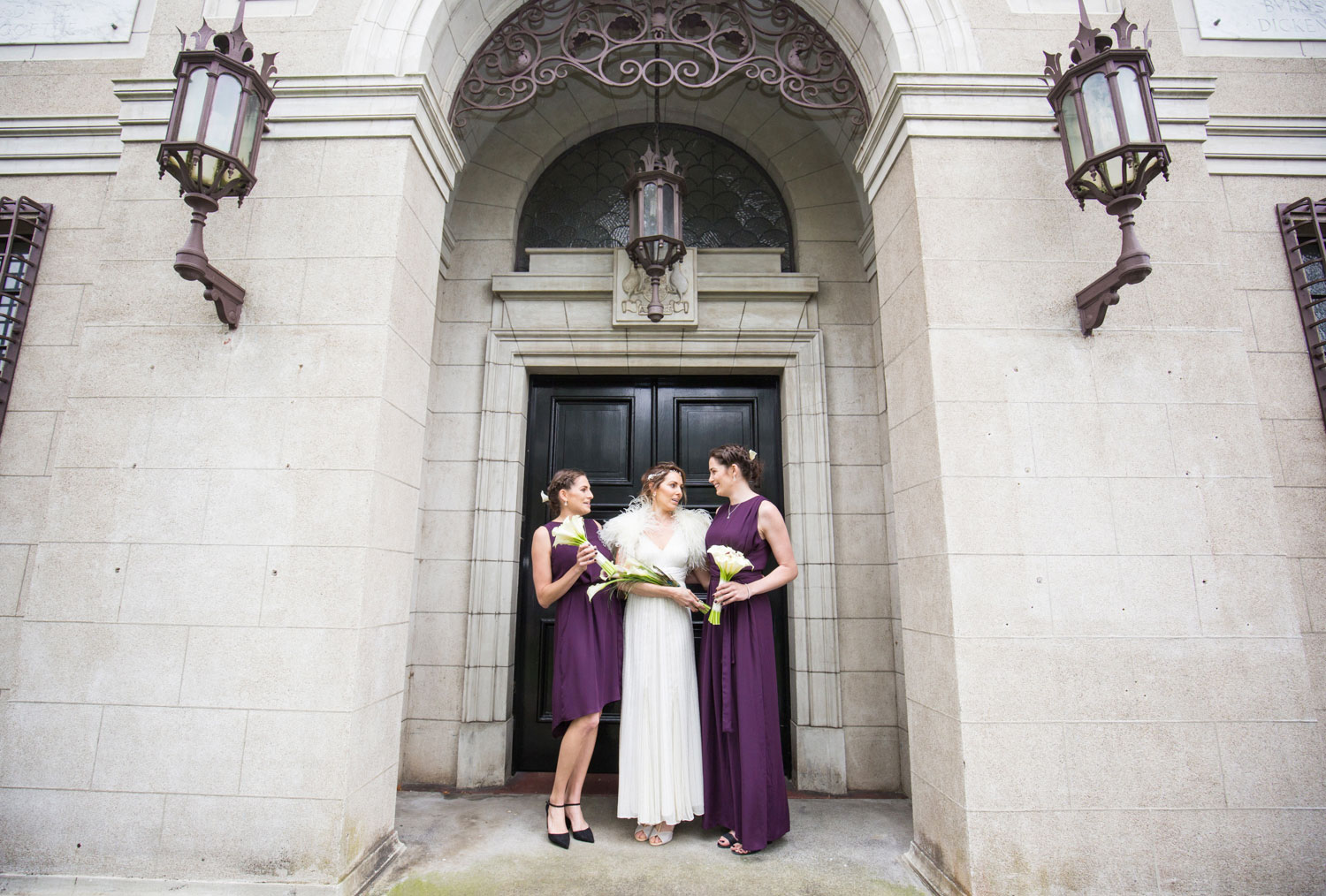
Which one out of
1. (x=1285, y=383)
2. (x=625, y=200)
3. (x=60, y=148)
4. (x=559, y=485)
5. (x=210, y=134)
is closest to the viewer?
(x=210, y=134)

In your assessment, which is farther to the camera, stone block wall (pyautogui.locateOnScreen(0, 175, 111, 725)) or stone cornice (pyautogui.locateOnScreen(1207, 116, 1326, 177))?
stone cornice (pyautogui.locateOnScreen(1207, 116, 1326, 177))

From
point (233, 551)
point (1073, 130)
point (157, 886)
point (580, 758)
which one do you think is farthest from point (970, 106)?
point (157, 886)

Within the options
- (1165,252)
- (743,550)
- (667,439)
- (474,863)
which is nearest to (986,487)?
(743,550)

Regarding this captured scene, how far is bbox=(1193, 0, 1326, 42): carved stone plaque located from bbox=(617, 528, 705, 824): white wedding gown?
4.97m

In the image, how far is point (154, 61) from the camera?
3.65 m

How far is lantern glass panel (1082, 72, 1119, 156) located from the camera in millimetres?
2891

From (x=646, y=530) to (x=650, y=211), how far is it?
2.14 m

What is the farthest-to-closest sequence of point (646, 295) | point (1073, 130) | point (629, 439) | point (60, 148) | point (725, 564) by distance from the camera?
point (629, 439) → point (646, 295) → point (60, 148) → point (725, 564) → point (1073, 130)

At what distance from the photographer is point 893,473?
3.58m

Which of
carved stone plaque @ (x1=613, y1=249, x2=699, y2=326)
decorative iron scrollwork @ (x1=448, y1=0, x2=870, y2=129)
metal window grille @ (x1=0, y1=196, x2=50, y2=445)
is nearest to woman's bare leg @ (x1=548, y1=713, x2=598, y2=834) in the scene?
A: carved stone plaque @ (x1=613, y1=249, x2=699, y2=326)

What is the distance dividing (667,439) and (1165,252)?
3.22 m

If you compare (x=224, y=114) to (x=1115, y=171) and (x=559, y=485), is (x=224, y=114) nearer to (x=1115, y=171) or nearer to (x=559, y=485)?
(x=559, y=485)

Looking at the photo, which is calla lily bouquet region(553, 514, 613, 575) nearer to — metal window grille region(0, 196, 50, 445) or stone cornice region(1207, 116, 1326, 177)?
metal window grille region(0, 196, 50, 445)

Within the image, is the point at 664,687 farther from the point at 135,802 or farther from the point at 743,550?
the point at 135,802
